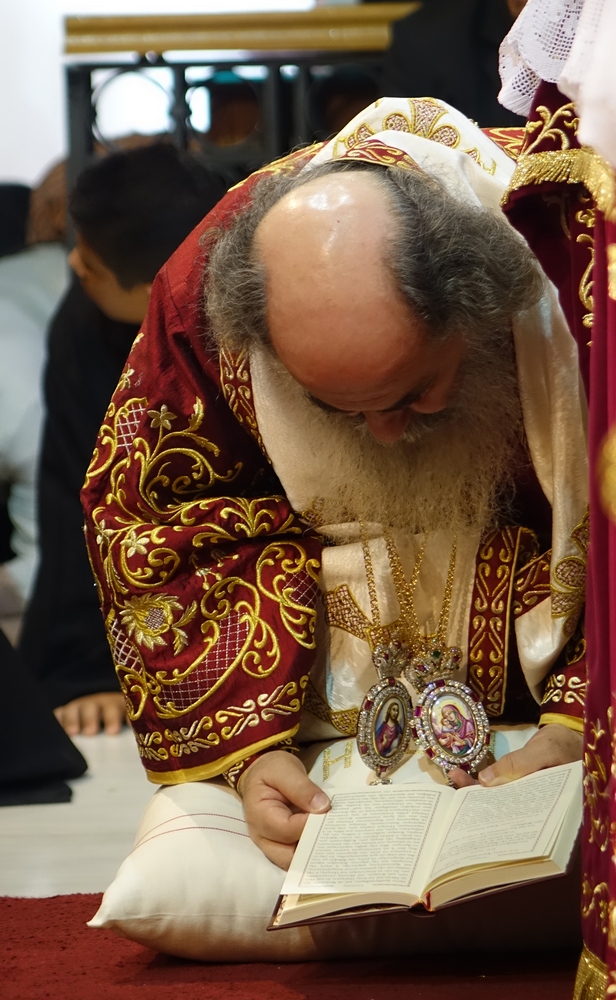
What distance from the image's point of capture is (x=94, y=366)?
13.9 ft

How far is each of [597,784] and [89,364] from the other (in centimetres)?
298

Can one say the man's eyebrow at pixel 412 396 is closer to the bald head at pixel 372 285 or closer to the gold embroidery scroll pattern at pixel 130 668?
the bald head at pixel 372 285

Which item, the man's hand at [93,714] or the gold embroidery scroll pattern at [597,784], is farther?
the man's hand at [93,714]

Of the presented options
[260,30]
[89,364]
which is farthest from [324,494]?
[260,30]

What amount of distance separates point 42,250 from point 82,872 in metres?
3.00

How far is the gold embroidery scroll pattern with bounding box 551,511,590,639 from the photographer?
2055 mm

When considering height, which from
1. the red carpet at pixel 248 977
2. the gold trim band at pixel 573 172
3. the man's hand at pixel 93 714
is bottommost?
the man's hand at pixel 93 714

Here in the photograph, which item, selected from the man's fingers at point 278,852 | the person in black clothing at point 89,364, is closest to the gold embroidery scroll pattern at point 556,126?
the man's fingers at point 278,852

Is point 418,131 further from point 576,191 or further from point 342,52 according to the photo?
point 342,52

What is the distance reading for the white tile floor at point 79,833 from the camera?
8.02 feet

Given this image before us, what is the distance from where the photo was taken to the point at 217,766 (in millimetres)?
2123

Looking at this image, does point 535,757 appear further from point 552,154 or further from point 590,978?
point 552,154

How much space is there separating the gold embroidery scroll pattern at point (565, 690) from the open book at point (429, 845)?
205 millimetres

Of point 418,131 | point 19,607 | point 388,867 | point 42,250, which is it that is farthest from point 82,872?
point 42,250
